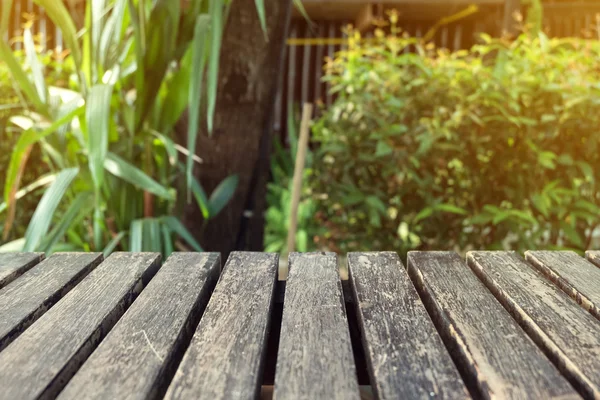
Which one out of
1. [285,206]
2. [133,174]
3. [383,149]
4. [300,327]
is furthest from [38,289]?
[285,206]

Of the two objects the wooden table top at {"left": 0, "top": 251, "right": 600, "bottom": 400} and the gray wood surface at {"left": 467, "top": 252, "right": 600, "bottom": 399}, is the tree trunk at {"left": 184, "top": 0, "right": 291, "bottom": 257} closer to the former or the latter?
the wooden table top at {"left": 0, "top": 251, "right": 600, "bottom": 400}

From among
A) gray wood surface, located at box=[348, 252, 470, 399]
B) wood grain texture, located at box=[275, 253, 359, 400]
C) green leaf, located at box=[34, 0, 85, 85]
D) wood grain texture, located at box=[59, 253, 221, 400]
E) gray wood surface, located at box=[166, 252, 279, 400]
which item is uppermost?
green leaf, located at box=[34, 0, 85, 85]

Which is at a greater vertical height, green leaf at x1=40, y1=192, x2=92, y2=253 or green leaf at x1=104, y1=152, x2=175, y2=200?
green leaf at x1=104, y1=152, x2=175, y2=200

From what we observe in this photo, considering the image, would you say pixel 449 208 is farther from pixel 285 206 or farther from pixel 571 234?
pixel 285 206

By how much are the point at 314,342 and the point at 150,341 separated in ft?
0.64

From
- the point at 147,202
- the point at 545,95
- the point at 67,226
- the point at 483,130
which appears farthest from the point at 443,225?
the point at 67,226

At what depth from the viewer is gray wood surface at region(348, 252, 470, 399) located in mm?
556

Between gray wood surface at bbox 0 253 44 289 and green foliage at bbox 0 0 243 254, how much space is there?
346mm

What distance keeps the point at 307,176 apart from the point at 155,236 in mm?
1075

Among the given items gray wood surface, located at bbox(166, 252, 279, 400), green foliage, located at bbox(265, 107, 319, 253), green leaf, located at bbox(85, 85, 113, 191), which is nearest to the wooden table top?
gray wood surface, located at bbox(166, 252, 279, 400)

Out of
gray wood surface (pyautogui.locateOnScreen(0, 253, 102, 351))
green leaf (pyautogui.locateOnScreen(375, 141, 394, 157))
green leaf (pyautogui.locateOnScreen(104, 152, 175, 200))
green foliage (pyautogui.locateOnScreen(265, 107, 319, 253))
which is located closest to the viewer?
gray wood surface (pyautogui.locateOnScreen(0, 253, 102, 351))

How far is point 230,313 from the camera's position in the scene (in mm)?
743

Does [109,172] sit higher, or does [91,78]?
[91,78]

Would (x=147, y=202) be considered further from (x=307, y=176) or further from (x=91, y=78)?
(x=307, y=176)
